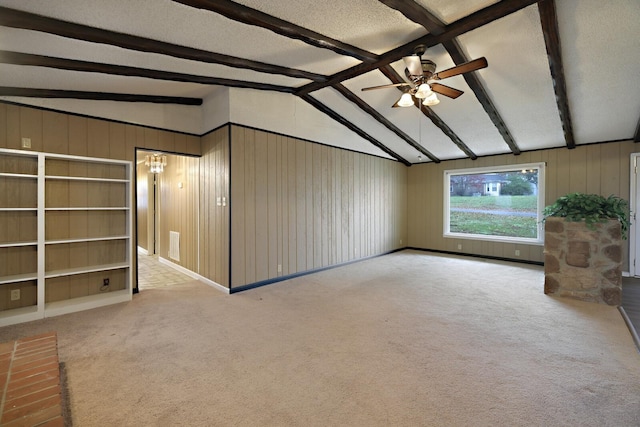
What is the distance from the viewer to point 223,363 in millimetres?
2355

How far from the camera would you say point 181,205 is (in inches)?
213

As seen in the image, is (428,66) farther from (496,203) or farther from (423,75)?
(496,203)

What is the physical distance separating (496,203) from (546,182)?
1.09 m

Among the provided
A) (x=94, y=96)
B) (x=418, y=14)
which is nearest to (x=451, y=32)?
(x=418, y=14)

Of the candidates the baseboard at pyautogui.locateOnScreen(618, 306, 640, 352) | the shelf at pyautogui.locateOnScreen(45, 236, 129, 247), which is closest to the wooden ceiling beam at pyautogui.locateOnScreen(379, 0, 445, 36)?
the baseboard at pyautogui.locateOnScreen(618, 306, 640, 352)

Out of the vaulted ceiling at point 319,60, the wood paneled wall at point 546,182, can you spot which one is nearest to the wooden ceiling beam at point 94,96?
the vaulted ceiling at point 319,60

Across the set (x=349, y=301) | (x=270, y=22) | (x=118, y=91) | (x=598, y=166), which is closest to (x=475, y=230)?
(x=598, y=166)

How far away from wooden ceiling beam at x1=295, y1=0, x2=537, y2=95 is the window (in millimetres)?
4757

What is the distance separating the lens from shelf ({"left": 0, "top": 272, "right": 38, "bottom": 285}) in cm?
299

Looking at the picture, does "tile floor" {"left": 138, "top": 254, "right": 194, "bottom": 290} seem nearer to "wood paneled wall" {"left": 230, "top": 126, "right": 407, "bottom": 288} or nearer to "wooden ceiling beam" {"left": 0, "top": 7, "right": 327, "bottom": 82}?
"wood paneled wall" {"left": 230, "top": 126, "right": 407, "bottom": 288}

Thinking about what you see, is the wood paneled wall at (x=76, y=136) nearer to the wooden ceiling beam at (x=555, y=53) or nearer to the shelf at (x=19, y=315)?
the shelf at (x=19, y=315)

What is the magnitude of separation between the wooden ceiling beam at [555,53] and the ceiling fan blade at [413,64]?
1118mm

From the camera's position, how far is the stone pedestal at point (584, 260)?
3668 mm

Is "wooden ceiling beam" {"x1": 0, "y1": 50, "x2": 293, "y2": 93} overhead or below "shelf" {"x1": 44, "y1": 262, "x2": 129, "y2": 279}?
overhead
